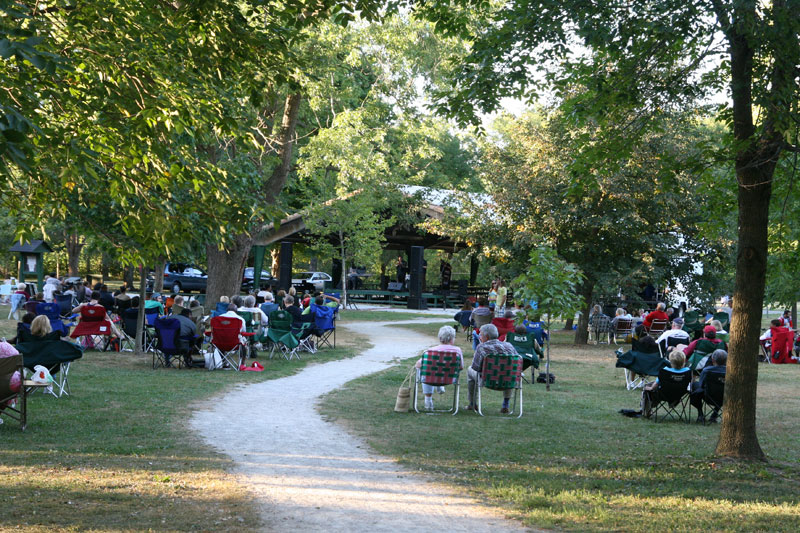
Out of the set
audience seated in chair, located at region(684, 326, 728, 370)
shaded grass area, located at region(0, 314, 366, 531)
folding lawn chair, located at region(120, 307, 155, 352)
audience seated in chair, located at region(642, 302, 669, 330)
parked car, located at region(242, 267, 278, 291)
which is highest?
parked car, located at region(242, 267, 278, 291)

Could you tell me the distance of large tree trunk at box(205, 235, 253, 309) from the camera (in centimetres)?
2028

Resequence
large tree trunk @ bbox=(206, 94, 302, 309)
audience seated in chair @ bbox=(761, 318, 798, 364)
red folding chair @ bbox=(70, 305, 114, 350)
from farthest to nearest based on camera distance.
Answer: large tree trunk @ bbox=(206, 94, 302, 309)
audience seated in chair @ bbox=(761, 318, 798, 364)
red folding chair @ bbox=(70, 305, 114, 350)

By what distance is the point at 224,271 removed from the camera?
20.3 m

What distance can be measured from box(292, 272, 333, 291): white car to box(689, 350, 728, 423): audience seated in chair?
2917cm

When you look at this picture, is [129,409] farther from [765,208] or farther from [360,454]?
[765,208]

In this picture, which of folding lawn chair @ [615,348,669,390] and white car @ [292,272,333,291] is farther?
white car @ [292,272,333,291]

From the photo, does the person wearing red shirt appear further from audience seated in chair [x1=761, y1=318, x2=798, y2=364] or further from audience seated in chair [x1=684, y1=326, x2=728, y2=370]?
audience seated in chair [x1=684, y1=326, x2=728, y2=370]

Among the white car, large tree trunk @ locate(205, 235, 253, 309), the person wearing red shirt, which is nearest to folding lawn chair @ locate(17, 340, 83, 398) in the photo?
large tree trunk @ locate(205, 235, 253, 309)

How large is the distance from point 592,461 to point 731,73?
12.4ft

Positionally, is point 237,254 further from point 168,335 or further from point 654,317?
point 654,317

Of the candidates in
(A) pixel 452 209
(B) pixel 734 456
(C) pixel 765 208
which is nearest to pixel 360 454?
(B) pixel 734 456

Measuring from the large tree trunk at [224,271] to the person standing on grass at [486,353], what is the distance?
11.1 meters

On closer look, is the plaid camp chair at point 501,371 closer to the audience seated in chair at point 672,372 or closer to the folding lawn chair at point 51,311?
the audience seated in chair at point 672,372

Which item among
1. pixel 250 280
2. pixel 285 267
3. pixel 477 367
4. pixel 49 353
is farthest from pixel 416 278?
pixel 49 353
